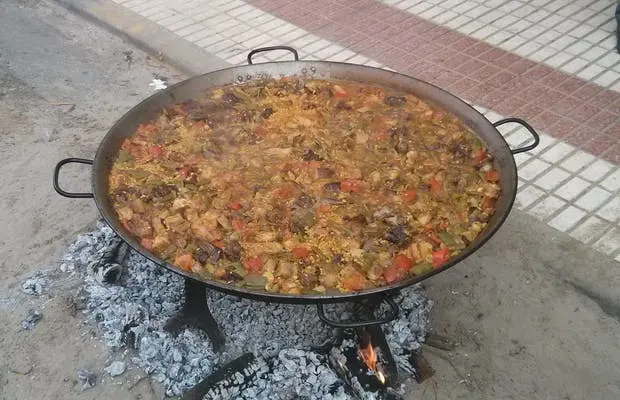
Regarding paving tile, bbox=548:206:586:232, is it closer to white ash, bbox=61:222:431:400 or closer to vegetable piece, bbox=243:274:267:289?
white ash, bbox=61:222:431:400

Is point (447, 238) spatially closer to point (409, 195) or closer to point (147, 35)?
point (409, 195)

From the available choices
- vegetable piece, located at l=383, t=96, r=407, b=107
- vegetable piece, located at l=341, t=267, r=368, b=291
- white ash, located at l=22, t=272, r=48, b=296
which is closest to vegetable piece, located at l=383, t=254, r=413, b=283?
vegetable piece, located at l=341, t=267, r=368, b=291

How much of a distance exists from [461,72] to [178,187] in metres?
3.65

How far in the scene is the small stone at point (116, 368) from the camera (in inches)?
141

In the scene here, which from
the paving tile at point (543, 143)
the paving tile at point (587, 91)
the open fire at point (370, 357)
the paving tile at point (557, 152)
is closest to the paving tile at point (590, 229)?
the paving tile at point (557, 152)

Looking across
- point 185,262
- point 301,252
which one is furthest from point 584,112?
point 185,262

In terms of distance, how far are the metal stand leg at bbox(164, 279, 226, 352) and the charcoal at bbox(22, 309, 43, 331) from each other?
887mm

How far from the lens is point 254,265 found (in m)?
2.79

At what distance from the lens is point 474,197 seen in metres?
3.08

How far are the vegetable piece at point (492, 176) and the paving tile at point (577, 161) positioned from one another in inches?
78.7

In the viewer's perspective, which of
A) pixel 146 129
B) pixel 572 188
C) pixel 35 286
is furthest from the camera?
pixel 572 188

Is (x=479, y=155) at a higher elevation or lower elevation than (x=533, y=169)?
higher

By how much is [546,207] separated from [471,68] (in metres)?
1.98

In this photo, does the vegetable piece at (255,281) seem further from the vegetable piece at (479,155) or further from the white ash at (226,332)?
the vegetable piece at (479,155)
